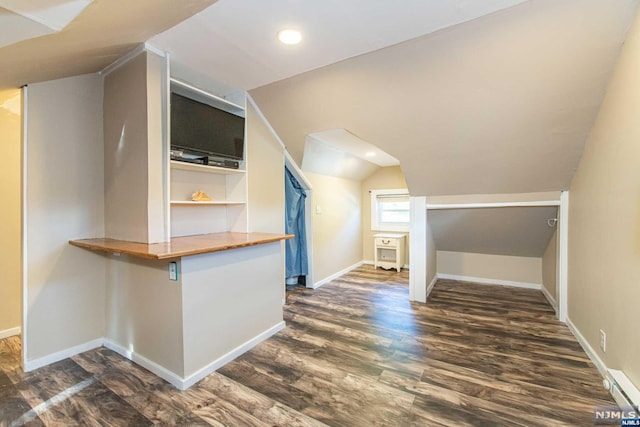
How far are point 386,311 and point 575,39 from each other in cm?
280

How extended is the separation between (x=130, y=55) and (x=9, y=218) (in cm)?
194

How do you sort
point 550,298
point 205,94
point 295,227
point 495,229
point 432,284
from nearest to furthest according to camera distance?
1. point 205,94
2. point 550,298
3. point 495,229
4. point 295,227
5. point 432,284

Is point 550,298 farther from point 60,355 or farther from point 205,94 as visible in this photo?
point 60,355

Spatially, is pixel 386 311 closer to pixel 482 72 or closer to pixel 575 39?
pixel 482 72

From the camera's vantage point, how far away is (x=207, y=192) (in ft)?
9.30

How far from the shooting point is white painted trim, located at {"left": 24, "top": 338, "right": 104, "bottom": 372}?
2.09 m

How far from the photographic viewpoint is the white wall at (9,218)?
8.41ft

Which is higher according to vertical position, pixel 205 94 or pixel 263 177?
pixel 205 94

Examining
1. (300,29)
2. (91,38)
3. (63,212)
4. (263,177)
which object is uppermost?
(300,29)

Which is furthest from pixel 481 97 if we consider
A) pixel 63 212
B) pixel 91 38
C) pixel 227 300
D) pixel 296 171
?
pixel 63 212

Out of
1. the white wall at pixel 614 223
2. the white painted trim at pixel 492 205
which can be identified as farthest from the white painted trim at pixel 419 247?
the white wall at pixel 614 223

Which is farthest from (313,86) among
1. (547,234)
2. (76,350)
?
(547,234)

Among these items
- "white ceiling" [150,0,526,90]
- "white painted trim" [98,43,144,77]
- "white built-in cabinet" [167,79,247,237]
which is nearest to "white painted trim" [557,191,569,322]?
"white ceiling" [150,0,526,90]

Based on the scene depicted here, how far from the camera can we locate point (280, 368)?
83.0 inches
